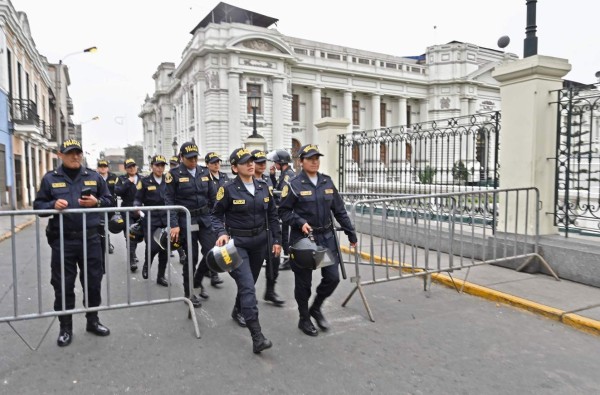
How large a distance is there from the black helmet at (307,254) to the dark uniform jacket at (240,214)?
438 mm

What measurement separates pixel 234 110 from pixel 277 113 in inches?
196

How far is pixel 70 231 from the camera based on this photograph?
4.29 m

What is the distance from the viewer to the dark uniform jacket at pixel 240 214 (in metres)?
4.39

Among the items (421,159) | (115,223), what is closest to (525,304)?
(115,223)

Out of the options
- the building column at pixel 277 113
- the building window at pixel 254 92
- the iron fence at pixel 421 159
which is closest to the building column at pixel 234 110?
the building window at pixel 254 92

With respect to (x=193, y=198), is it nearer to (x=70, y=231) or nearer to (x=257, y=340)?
(x=70, y=231)

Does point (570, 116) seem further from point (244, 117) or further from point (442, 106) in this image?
point (442, 106)

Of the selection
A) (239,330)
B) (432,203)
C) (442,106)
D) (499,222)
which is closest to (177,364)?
(239,330)

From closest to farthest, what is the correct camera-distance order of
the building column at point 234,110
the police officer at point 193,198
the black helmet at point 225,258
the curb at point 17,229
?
the black helmet at point 225,258 → the police officer at point 193,198 → the curb at point 17,229 → the building column at point 234,110

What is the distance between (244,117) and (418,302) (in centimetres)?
4254

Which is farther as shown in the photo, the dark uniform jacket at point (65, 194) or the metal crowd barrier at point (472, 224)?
the metal crowd barrier at point (472, 224)

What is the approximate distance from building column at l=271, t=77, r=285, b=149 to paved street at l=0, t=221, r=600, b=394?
142 feet

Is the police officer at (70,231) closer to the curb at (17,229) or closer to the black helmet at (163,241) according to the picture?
the black helmet at (163,241)

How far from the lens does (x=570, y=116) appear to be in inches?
250
